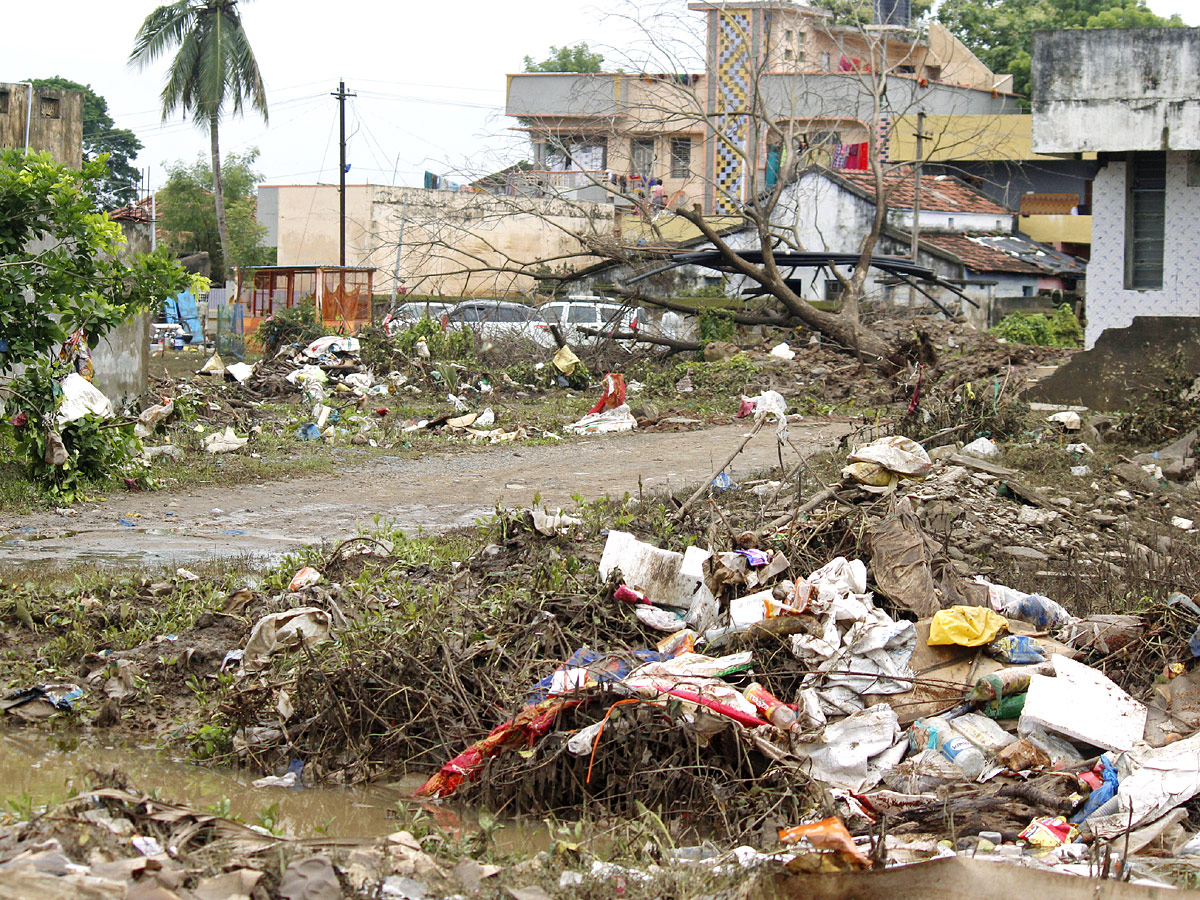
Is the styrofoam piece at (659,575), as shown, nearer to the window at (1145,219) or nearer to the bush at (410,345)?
the window at (1145,219)

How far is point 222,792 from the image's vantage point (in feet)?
13.3

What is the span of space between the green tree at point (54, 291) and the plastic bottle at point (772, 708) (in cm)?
605

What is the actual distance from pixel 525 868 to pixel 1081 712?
2.17 meters

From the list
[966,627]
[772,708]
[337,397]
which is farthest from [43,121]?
[966,627]

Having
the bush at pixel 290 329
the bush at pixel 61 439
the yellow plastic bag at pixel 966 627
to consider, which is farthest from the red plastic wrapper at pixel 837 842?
the bush at pixel 290 329

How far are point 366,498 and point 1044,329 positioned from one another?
684 inches

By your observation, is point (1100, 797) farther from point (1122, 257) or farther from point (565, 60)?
point (565, 60)

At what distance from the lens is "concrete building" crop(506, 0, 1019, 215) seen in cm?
1706

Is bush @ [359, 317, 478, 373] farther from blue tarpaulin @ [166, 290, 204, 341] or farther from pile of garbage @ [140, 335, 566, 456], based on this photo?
blue tarpaulin @ [166, 290, 204, 341]

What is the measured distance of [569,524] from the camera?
6.04 meters

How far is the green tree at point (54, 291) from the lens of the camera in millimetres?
7910

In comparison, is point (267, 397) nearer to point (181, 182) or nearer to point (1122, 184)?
point (1122, 184)

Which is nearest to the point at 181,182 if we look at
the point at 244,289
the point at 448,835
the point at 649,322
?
the point at 244,289

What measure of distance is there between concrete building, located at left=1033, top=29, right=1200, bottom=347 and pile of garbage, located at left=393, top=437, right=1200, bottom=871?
33.3 ft
